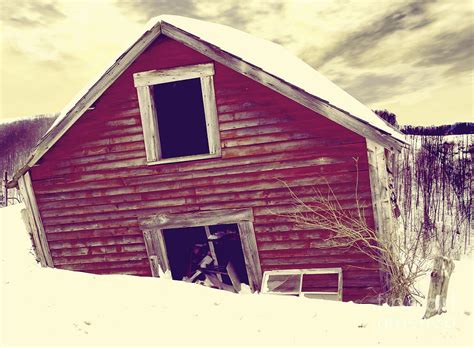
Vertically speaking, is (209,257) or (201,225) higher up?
(201,225)

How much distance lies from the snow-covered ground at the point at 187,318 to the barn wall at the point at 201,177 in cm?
159

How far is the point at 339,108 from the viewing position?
606 cm

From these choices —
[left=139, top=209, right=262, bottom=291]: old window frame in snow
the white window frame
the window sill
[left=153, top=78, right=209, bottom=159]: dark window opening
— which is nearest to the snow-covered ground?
[left=139, top=209, right=262, bottom=291]: old window frame in snow

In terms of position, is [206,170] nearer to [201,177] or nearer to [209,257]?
[201,177]

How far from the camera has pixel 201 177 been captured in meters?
7.06

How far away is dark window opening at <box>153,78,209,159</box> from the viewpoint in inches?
403

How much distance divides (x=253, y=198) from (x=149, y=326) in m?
3.26

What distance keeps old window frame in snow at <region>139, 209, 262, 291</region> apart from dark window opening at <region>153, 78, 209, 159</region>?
10.3ft

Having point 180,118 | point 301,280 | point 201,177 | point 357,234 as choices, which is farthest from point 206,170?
point 180,118

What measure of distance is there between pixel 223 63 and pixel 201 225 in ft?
10.2

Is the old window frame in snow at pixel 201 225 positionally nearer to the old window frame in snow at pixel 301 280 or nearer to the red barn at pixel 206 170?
the red barn at pixel 206 170

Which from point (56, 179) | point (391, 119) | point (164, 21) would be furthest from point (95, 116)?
point (391, 119)

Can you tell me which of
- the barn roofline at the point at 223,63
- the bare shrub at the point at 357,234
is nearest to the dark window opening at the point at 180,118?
the barn roofline at the point at 223,63

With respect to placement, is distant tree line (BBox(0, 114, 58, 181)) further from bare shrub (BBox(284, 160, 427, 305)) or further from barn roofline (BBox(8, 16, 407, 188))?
bare shrub (BBox(284, 160, 427, 305))
